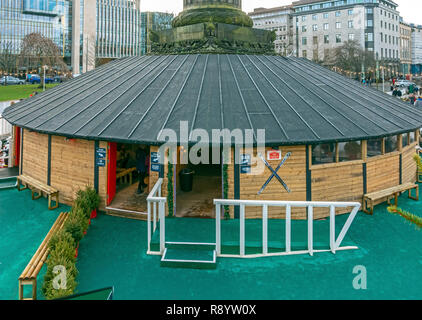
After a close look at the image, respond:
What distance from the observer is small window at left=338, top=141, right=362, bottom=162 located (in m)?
11.1

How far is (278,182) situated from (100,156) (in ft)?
20.1

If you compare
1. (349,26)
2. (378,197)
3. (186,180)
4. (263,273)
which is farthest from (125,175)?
(349,26)

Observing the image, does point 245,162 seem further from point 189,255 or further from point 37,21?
point 37,21

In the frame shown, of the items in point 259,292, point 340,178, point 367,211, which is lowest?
point 259,292

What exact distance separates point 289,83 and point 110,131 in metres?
7.54

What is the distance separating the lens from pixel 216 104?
1149 cm

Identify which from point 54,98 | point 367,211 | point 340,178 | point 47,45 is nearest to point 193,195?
point 340,178

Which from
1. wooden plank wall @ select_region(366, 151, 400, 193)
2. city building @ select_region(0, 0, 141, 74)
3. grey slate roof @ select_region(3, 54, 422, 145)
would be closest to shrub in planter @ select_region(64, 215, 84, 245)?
grey slate roof @ select_region(3, 54, 422, 145)

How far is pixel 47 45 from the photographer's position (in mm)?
55594

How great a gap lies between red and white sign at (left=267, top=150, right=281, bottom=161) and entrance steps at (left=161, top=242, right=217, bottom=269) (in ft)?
11.5

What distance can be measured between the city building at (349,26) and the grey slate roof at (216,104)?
6341cm

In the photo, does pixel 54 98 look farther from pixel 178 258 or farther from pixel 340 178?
pixel 340 178

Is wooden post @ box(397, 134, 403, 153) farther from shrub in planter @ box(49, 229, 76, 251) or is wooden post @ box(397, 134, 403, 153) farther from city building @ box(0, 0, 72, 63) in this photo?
city building @ box(0, 0, 72, 63)

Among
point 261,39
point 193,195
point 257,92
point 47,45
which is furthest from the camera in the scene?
point 47,45
